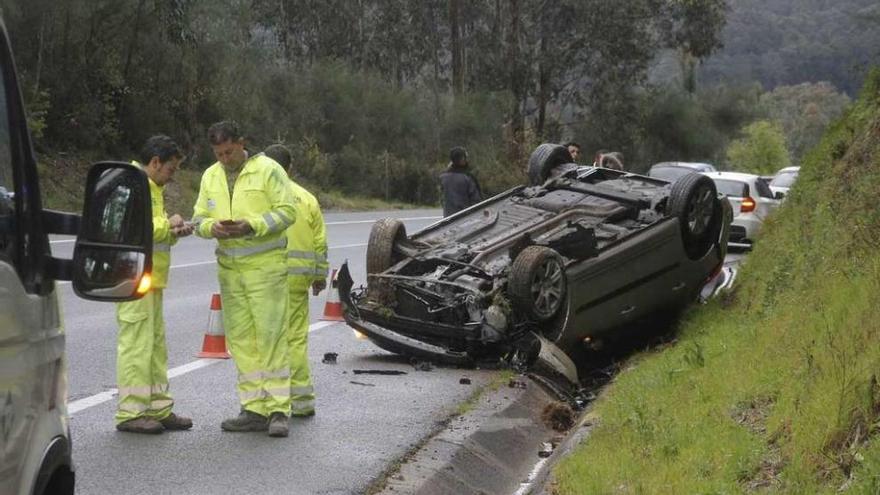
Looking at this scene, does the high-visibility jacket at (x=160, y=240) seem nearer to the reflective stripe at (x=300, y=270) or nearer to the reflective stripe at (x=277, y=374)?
the reflective stripe at (x=277, y=374)

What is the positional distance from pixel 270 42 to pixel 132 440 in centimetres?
5149

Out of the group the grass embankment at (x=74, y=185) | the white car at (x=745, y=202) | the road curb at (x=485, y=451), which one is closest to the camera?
the road curb at (x=485, y=451)

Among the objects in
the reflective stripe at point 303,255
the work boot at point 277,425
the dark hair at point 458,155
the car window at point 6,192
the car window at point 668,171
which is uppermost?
the car window at point 6,192

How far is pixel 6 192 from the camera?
3643mm

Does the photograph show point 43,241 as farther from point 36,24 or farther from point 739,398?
point 36,24

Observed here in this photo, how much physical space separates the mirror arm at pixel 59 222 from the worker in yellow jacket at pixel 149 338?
4178 mm

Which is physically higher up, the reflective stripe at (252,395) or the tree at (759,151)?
the reflective stripe at (252,395)

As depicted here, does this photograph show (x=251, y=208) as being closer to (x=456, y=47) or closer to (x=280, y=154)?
(x=280, y=154)

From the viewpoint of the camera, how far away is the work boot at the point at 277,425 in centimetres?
Answer: 819

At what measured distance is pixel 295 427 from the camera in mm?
8648

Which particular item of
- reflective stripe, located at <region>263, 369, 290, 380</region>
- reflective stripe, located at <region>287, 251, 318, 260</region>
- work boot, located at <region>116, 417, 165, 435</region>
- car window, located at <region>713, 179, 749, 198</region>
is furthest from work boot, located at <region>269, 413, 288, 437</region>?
car window, located at <region>713, 179, 749, 198</region>

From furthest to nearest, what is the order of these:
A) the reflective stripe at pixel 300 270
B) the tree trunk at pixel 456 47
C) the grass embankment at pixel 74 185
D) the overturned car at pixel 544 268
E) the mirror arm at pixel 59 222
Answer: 1. the tree trunk at pixel 456 47
2. the grass embankment at pixel 74 185
3. the overturned car at pixel 544 268
4. the reflective stripe at pixel 300 270
5. the mirror arm at pixel 59 222

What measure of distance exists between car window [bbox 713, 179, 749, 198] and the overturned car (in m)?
11.2

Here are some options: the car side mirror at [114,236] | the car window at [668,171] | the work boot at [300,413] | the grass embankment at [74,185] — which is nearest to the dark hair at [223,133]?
the work boot at [300,413]
